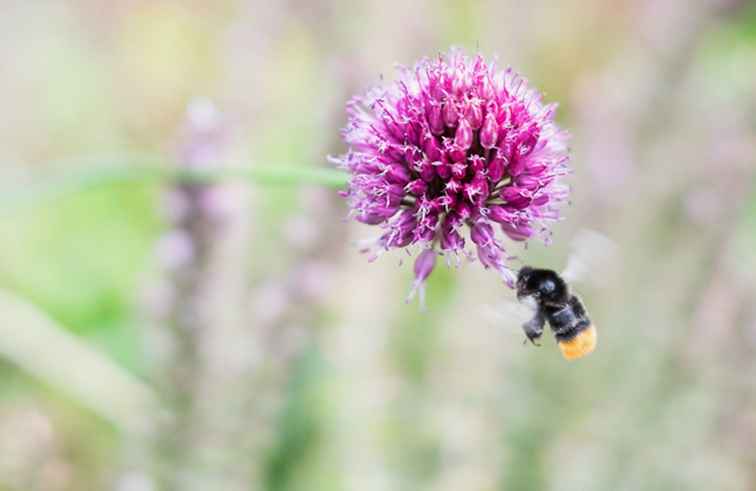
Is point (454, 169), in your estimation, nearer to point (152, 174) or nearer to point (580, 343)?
point (580, 343)

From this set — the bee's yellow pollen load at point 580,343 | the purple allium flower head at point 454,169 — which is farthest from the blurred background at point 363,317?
the purple allium flower head at point 454,169

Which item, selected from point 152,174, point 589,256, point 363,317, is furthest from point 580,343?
point 363,317

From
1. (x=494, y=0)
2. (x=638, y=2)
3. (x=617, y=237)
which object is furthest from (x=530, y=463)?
(x=638, y=2)

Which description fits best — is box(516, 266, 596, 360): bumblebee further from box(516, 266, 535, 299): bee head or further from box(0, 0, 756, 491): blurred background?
box(0, 0, 756, 491): blurred background

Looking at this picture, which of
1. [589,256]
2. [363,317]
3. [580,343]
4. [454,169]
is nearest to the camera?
[454,169]

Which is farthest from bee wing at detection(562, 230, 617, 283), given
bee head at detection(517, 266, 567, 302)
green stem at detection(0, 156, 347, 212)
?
green stem at detection(0, 156, 347, 212)
